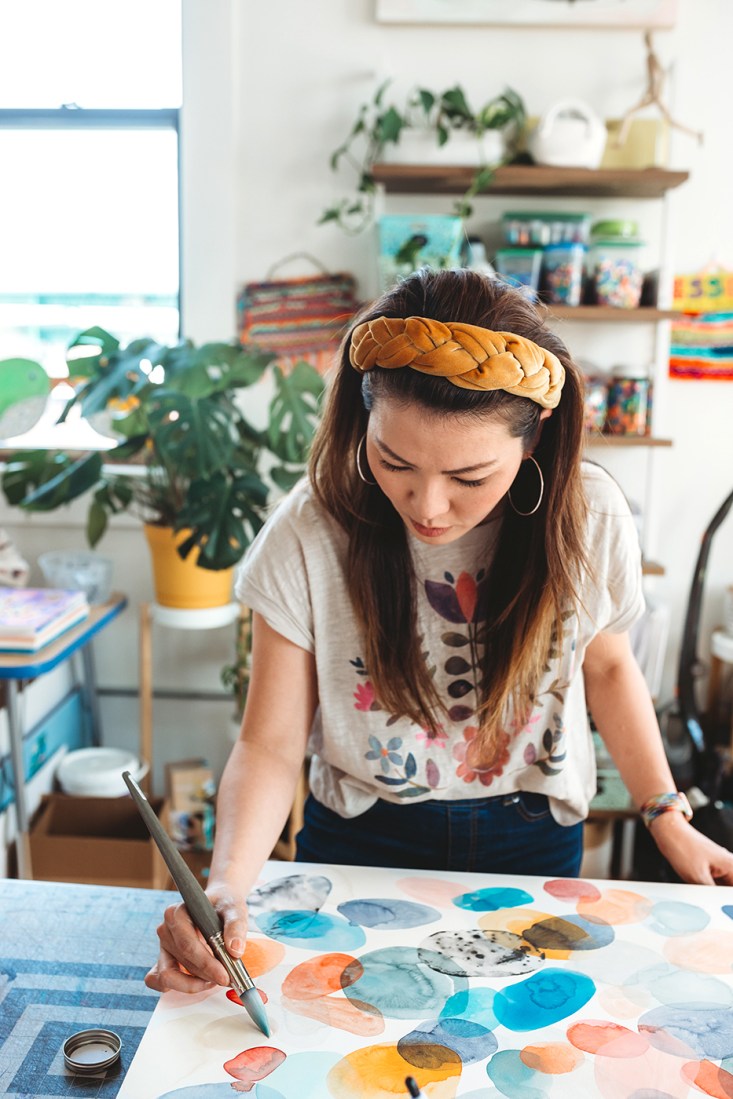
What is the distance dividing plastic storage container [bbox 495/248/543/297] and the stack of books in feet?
3.83

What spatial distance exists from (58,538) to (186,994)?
1881 millimetres

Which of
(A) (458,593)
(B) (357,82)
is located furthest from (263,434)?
(A) (458,593)

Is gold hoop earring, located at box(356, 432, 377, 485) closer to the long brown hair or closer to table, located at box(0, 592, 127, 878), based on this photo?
the long brown hair

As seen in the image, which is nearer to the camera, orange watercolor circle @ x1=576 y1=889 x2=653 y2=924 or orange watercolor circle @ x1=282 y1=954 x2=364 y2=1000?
orange watercolor circle @ x1=282 y1=954 x2=364 y2=1000

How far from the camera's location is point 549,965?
0.85 metres

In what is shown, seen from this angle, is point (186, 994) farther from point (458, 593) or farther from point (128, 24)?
point (128, 24)

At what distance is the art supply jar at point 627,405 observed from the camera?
228 centimetres

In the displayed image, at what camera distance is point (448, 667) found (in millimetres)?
1124

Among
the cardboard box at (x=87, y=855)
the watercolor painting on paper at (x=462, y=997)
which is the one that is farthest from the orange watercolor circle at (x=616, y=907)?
the cardboard box at (x=87, y=855)

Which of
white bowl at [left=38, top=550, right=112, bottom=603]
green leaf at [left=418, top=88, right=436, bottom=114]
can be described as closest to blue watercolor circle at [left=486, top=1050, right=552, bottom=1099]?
white bowl at [left=38, top=550, right=112, bottom=603]

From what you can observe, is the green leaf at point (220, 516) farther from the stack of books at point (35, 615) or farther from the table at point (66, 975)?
the table at point (66, 975)

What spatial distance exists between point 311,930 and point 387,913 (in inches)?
3.0

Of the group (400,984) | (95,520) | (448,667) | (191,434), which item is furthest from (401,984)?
(95,520)

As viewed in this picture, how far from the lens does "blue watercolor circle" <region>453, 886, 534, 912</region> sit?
947 millimetres
